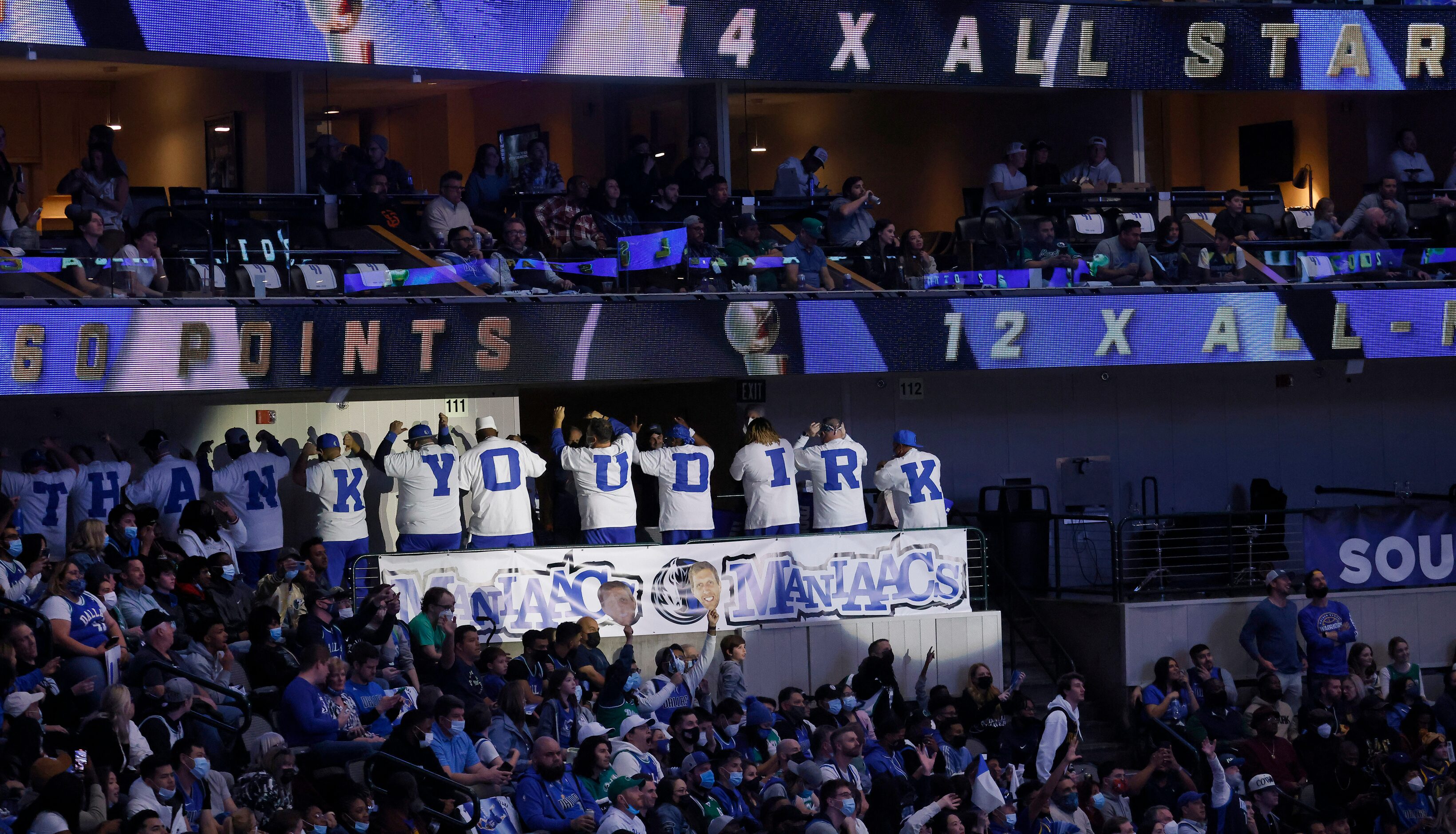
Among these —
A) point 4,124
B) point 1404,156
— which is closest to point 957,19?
point 1404,156

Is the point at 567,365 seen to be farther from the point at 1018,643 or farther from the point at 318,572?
the point at 1018,643

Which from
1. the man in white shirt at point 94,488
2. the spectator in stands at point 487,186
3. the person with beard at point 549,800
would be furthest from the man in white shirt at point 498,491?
the person with beard at point 549,800

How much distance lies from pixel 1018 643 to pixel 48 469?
28.5 ft

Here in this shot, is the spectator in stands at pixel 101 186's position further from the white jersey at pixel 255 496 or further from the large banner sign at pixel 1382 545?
the large banner sign at pixel 1382 545

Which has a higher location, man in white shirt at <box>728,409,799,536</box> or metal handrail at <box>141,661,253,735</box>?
man in white shirt at <box>728,409,799,536</box>

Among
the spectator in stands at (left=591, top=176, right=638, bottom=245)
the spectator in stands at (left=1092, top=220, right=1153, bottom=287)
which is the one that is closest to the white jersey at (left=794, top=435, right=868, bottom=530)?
the spectator in stands at (left=591, top=176, right=638, bottom=245)

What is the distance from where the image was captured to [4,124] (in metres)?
22.7

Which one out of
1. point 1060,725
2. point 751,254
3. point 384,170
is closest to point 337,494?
point 384,170

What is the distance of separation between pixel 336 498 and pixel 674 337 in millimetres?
3436

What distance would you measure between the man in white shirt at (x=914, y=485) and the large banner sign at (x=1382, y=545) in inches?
143

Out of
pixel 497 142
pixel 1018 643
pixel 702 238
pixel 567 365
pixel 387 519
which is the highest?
pixel 497 142

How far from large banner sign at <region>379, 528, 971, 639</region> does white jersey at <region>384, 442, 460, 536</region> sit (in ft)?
2.10

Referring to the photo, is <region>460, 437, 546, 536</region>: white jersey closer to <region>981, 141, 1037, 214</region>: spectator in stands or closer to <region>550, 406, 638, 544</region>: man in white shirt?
<region>550, 406, 638, 544</region>: man in white shirt

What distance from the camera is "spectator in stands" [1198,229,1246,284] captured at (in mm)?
20250
